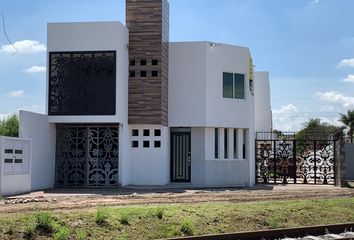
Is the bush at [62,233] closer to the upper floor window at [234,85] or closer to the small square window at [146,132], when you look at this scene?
the small square window at [146,132]

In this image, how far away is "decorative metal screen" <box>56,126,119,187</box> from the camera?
24359 millimetres

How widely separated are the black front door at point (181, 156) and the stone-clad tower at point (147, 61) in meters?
1.38

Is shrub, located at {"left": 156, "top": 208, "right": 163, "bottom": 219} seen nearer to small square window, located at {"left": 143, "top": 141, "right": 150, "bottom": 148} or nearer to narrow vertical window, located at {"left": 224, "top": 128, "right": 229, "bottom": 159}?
small square window, located at {"left": 143, "top": 141, "right": 150, "bottom": 148}

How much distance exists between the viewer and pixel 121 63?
2428 cm

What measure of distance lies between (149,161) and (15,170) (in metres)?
7.14

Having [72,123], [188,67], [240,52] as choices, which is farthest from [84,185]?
[240,52]

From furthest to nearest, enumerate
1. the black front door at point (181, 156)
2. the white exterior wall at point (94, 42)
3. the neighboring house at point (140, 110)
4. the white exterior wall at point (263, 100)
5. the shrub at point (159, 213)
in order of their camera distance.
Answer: the white exterior wall at point (263, 100), the black front door at point (181, 156), the neighboring house at point (140, 110), the white exterior wall at point (94, 42), the shrub at point (159, 213)

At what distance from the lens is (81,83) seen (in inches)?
947

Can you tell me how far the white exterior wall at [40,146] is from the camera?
22.1 meters

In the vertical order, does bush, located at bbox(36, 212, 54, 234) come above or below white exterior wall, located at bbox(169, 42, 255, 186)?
below

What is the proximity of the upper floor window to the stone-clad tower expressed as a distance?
3.33m

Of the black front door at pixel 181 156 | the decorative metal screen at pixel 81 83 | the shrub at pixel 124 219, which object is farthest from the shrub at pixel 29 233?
the black front door at pixel 181 156

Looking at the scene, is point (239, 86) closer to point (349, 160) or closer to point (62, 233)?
point (349, 160)

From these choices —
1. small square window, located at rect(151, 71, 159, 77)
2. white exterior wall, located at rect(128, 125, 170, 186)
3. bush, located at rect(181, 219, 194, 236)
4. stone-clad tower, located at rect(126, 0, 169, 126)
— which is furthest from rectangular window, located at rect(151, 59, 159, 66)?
bush, located at rect(181, 219, 194, 236)
